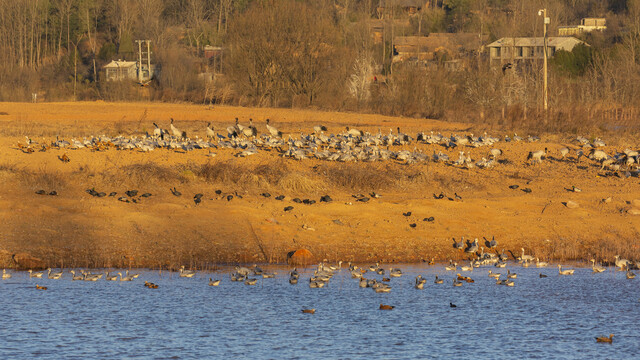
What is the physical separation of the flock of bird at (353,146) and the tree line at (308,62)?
6.56 meters

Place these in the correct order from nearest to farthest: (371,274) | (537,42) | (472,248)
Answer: (371,274)
(472,248)
(537,42)

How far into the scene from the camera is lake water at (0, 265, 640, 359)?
12367 mm

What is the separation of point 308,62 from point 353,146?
27.0 metres

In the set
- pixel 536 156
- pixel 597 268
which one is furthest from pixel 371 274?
pixel 536 156

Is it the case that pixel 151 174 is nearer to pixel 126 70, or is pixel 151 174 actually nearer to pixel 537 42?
pixel 126 70

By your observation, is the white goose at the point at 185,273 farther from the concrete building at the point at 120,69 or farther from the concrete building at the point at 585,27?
the concrete building at the point at 585,27

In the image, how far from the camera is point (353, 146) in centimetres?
2653

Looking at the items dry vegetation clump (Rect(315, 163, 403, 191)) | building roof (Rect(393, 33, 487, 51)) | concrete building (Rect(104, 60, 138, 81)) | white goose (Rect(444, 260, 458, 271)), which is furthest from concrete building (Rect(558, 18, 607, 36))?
white goose (Rect(444, 260, 458, 271))

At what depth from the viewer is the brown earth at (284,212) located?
59.1ft

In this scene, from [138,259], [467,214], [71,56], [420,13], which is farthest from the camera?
[420,13]

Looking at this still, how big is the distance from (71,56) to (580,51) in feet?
149

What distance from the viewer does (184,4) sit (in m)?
107

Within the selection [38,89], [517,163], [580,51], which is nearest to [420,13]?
[580,51]

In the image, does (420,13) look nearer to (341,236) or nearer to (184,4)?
(184,4)
